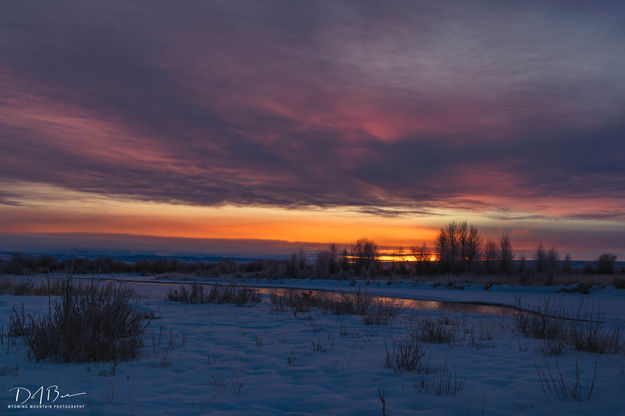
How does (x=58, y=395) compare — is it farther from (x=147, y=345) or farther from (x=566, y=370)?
(x=566, y=370)

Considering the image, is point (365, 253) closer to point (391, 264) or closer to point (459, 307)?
point (391, 264)

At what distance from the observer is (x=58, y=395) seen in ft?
12.5

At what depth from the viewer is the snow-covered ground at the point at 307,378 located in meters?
3.64

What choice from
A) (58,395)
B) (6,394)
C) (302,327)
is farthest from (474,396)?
(302,327)

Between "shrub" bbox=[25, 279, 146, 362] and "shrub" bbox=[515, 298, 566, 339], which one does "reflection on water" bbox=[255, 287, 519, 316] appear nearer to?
"shrub" bbox=[515, 298, 566, 339]

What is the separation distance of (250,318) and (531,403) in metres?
7.41

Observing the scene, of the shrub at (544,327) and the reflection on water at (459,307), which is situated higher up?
the shrub at (544,327)

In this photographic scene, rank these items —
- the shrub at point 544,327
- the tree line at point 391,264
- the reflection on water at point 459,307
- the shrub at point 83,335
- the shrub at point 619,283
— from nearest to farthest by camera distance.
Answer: the shrub at point 83,335 < the shrub at point 544,327 < the reflection on water at point 459,307 < the shrub at point 619,283 < the tree line at point 391,264

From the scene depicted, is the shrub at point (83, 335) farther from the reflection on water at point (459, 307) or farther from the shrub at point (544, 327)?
the reflection on water at point (459, 307)

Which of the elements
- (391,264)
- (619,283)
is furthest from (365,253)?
(619,283)

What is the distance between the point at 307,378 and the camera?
15.2 ft

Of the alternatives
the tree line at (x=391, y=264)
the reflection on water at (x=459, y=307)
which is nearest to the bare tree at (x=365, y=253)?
the tree line at (x=391, y=264)

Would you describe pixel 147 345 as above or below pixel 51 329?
below

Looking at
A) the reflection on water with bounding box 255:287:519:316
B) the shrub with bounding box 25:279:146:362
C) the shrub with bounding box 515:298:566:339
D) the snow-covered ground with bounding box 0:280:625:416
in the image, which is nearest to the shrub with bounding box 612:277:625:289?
the reflection on water with bounding box 255:287:519:316
